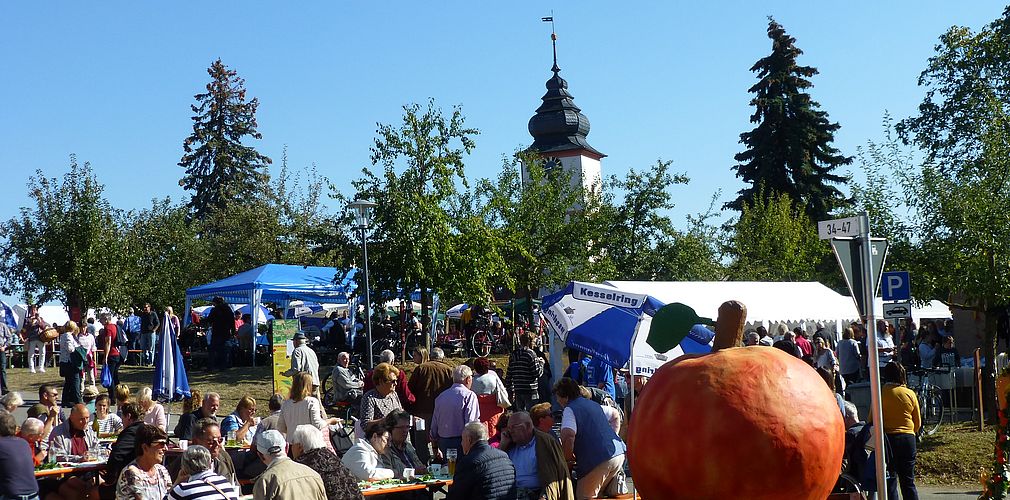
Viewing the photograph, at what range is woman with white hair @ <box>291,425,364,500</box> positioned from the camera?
7738 millimetres

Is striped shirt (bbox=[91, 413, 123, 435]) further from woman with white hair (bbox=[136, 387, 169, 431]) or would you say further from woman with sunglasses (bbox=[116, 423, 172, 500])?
woman with sunglasses (bbox=[116, 423, 172, 500])

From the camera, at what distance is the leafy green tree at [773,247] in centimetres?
3794

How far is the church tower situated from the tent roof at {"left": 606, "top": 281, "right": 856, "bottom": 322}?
43.0 m

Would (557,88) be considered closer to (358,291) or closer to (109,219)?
(109,219)

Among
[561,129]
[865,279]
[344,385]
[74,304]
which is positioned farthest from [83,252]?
[561,129]

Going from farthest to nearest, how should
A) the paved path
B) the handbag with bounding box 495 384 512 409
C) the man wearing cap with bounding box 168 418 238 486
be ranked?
the handbag with bounding box 495 384 512 409, the paved path, the man wearing cap with bounding box 168 418 238 486

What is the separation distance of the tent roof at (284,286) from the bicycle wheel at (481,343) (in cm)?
351

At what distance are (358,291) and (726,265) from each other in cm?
2037

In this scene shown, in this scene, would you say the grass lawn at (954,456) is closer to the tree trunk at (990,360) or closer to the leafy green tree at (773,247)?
the tree trunk at (990,360)

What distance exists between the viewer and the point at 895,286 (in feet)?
39.7

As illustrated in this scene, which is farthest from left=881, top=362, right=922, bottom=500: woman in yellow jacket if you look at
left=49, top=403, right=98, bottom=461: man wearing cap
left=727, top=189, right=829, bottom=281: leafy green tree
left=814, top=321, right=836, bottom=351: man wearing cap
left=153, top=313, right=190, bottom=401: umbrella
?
left=727, top=189, right=829, bottom=281: leafy green tree

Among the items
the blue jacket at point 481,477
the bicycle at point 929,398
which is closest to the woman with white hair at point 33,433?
the blue jacket at point 481,477

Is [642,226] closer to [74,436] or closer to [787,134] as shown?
[787,134]

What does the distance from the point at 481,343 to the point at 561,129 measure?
40.8m
